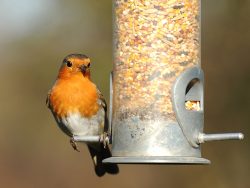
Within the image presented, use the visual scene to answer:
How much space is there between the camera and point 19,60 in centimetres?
2064

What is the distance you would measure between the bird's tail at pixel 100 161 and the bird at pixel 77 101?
0.49 meters

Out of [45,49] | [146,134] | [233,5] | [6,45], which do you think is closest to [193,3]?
[146,134]

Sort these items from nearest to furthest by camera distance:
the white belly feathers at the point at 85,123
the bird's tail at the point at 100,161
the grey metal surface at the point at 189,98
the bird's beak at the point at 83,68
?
the grey metal surface at the point at 189,98
the bird's beak at the point at 83,68
the white belly feathers at the point at 85,123
the bird's tail at the point at 100,161

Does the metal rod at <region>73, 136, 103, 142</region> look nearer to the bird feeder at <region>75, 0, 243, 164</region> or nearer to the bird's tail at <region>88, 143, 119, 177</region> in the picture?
the bird feeder at <region>75, 0, 243, 164</region>

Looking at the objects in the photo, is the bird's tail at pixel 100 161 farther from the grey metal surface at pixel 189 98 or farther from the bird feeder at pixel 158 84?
the grey metal surface at pixel 189 98

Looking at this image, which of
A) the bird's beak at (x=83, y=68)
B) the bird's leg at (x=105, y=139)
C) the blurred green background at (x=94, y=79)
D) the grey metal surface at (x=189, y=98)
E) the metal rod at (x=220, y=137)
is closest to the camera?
the metal rod at (x=220, y=137)

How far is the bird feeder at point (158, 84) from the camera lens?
30.5 ft

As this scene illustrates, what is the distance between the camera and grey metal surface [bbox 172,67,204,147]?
30.6 ft

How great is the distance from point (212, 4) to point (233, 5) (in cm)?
36

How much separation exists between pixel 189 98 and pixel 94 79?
720cm

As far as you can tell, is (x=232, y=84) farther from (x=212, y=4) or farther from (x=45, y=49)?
(x=45, y=49)

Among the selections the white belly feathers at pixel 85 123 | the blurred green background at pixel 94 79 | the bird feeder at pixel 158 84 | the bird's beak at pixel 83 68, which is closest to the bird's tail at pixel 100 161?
the white belly feathers at pixel 85 123

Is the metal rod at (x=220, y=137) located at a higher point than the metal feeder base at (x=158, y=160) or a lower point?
higher

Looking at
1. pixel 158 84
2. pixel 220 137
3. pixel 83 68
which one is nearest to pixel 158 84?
pixel 158 84
